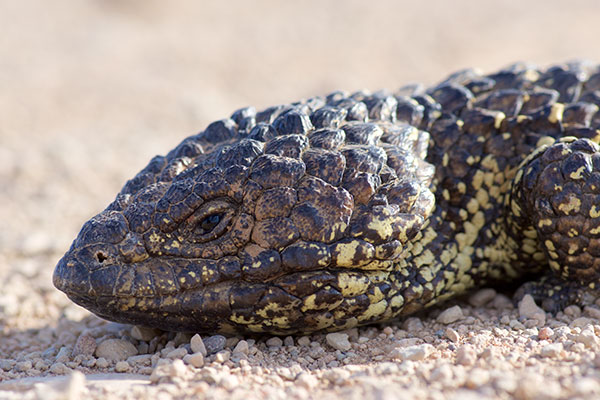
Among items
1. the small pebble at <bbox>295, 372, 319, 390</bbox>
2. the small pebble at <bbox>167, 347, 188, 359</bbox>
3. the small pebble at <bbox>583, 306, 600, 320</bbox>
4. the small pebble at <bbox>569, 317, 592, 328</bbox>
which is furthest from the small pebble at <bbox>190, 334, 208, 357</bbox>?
the small pebble at <bbox>583, 306, 600, 320</bbox>

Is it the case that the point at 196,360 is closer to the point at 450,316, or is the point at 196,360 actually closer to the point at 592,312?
the point at 450,316

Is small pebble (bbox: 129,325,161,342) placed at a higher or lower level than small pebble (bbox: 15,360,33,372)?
higher

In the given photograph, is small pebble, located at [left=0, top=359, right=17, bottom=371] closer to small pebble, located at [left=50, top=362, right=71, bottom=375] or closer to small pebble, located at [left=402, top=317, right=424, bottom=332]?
small pebble, located at [left=50, top=362, right=71, bottom=375]

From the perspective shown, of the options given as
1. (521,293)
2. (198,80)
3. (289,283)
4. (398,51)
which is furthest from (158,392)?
(398,51)

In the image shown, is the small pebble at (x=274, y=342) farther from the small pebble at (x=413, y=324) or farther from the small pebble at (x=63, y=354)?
the small pebble at (x=63, y=354)

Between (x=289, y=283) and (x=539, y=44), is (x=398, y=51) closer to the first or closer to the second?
(x=539, y=44)

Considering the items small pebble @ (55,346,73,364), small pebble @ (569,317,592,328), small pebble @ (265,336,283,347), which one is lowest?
small pebble @ (569,317,592,328)

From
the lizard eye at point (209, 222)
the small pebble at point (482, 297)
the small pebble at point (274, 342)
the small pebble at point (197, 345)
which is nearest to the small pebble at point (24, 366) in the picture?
the small pebble at point (197, 345)
